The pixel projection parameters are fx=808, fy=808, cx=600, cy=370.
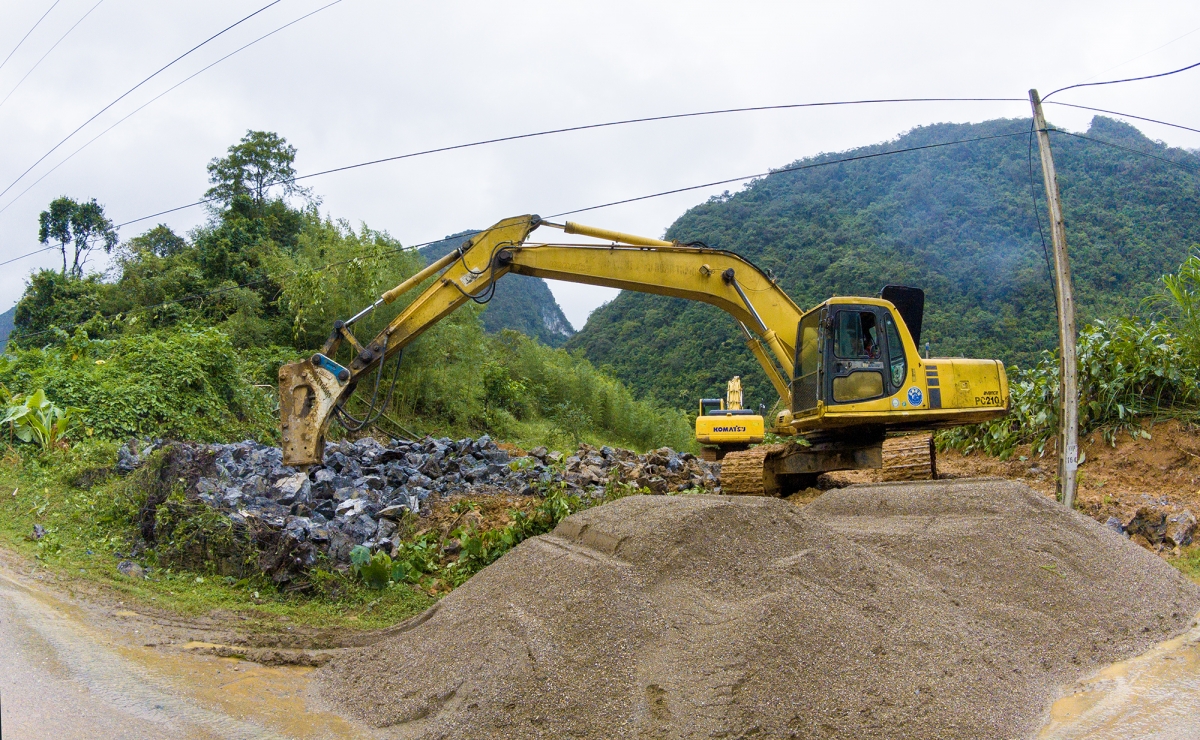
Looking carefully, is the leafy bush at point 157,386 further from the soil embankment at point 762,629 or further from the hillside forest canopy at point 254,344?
the soil embankment at point 762,629

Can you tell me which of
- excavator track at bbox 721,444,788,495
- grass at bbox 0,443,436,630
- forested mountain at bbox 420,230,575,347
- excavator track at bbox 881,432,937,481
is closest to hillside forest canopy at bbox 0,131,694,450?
grass at bbox 0,443,436,630

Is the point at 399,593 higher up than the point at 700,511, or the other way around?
the point at 700,511

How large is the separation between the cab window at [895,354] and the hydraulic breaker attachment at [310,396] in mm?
5270

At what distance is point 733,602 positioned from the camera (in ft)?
14.4

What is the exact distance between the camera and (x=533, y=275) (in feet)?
28.1

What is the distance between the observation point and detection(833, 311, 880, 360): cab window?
8055 mm

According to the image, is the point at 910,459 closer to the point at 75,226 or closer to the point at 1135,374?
the point at 1135,374

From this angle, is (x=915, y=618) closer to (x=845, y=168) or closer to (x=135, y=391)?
(x=135, y=391)

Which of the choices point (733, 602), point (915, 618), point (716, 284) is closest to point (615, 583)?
point (733, 602)

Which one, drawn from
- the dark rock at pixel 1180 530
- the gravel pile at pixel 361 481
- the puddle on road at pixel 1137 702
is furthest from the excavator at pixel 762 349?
the puddle on road at pixel 1137 702

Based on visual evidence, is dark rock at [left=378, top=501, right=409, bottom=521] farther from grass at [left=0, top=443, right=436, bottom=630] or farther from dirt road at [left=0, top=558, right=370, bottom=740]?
dirt road at [left=0, top=558, right=370, bottom=740]

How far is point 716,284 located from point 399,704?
6.04 metres

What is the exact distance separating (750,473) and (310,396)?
4765 millimetres

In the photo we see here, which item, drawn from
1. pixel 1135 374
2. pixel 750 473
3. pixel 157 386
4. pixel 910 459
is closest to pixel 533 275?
pixel 750 473
